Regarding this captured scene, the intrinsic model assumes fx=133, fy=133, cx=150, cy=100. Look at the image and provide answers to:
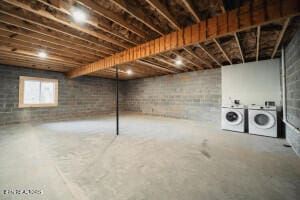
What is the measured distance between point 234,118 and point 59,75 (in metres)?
7.98

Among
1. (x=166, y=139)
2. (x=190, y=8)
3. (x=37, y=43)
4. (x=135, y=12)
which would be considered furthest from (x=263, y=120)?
(x=37, y=43)

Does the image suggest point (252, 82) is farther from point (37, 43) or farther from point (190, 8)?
point (37, 43)

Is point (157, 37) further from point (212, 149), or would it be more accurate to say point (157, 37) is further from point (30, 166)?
point (30, 166)

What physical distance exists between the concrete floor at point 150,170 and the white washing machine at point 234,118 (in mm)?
1064

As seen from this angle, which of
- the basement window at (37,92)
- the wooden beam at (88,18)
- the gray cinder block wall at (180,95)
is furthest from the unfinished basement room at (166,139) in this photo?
the gray cinder block wall at (180,95)

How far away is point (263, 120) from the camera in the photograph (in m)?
3.93

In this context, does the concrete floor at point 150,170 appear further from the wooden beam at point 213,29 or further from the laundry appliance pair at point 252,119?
the wooden beam at point 213,29

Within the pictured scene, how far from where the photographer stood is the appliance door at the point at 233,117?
166 inches

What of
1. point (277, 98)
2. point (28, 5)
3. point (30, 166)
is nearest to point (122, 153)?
point (30, 166)

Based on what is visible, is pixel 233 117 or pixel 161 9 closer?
pixel 161 9

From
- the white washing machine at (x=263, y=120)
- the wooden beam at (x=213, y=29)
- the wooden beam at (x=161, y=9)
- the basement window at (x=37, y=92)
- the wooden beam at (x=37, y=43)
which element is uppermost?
the wooden beam at (x=37, y=43)

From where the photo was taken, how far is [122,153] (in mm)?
2594

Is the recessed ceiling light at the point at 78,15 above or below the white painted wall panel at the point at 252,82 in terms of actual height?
above

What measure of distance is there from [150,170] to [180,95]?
548 cm
